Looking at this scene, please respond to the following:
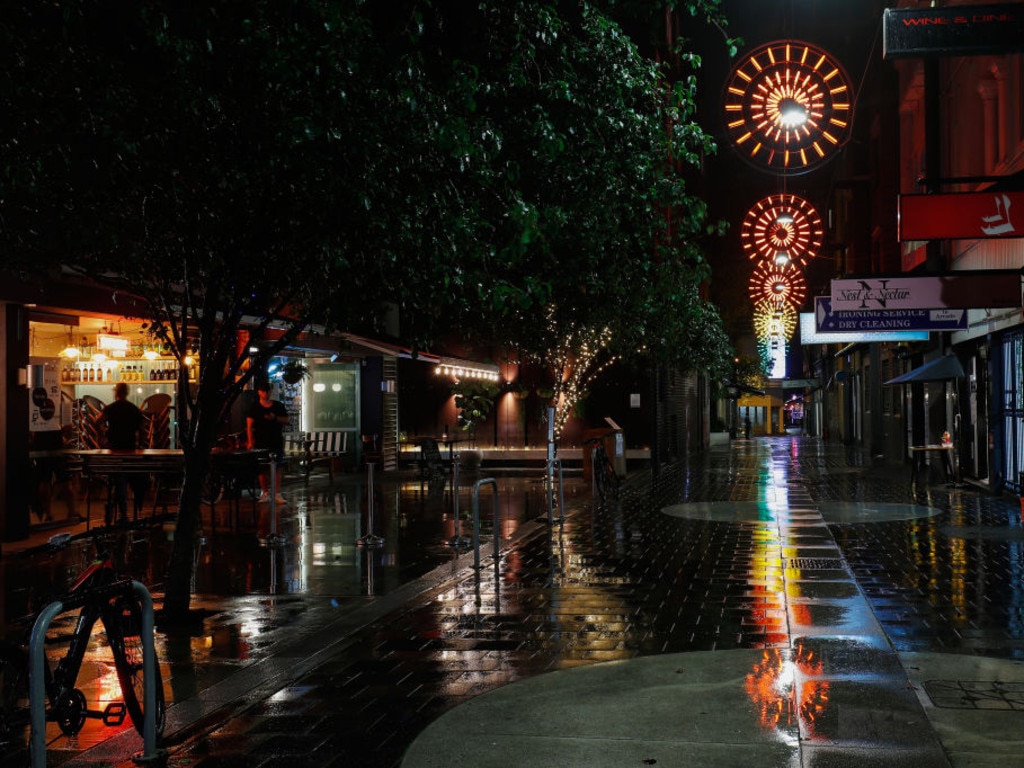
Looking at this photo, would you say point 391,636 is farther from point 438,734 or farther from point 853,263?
point 853,263

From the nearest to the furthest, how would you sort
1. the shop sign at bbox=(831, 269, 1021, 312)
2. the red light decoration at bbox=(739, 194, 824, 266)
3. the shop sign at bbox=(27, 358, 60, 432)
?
the shop sign at bbox=(27, 358, 60, 432) → the shop sign at bbox=(831, 269, 1021, 312) → the red light decoration at bbox=(739, 194, 824, 266)

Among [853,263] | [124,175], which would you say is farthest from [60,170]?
[853,263]

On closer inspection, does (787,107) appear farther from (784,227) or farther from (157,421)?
(157,421)

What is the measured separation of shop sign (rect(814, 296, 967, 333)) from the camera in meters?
17.0

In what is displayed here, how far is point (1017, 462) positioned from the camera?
17391 millimetres

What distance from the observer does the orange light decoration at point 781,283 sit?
96.5 ft

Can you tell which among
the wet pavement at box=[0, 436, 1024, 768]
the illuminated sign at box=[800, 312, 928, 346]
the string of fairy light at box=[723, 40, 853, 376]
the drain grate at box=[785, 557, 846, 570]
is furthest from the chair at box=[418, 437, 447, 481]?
the drain grate at box=[785, 557, 846, 570]

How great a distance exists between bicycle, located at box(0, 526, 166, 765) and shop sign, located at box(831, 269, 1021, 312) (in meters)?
13.0

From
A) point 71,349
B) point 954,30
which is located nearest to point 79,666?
point 954,30

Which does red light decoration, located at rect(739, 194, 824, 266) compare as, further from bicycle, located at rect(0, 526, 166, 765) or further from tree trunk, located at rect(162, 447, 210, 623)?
bicycle, located at rect(0, 526, 166, 765)

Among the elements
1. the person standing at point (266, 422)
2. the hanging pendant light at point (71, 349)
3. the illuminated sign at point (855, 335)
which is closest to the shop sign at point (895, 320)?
the illuminated sign at point (855, 335)

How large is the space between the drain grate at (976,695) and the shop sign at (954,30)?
727 centimetres

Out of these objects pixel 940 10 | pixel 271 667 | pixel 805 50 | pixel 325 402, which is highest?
pixel 805 50

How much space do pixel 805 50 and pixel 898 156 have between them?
44.3ft
